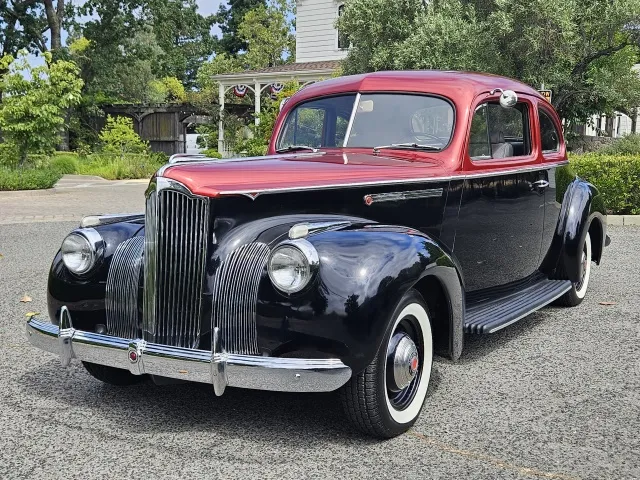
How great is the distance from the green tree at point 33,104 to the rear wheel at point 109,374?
14062 millimetres

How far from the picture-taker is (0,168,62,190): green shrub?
16.2 m

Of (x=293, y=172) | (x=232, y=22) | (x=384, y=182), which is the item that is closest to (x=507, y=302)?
(x=384, y=182)

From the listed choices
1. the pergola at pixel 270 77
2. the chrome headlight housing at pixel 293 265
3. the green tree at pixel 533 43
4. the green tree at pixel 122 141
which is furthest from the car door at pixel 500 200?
the green tree at pixel 122 141

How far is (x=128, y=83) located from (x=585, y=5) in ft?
110

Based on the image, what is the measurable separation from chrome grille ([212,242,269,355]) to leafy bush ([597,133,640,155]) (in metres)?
11.5

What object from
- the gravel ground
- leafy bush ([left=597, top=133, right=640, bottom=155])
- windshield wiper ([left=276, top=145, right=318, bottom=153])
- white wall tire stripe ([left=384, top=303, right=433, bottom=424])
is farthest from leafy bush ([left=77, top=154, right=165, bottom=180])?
white wall tire stripe ([left=384, top=303, right=433, bottom=424])

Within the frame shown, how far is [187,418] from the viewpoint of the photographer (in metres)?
3.52

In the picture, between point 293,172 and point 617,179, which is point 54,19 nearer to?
point 617,179

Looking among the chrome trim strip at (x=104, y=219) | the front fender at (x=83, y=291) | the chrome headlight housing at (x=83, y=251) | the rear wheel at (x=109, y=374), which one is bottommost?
the rear wheel at (x=109, y=374)

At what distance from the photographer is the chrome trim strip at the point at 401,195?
368cm

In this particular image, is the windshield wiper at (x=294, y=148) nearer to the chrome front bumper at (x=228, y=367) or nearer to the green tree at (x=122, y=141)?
the chrome front bumper at (x=228, y=367)

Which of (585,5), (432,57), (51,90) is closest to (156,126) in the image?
(51,90)

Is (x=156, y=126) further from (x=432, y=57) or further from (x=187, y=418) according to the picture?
(x=187, y=418)

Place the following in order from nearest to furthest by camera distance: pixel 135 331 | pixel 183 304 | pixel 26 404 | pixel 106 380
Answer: pixel 183 304, pixel 135 331, pixel 26 404, pixel 106 380
